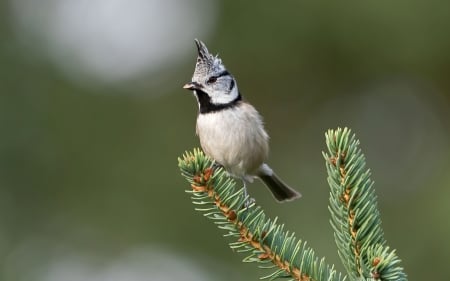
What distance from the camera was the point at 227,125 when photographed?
5.73 m

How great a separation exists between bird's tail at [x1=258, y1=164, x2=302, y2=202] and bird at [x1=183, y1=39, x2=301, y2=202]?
0.01m

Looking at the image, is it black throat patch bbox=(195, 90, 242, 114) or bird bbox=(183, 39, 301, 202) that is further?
black throat patch bbox=(195, 90, 242, 114)

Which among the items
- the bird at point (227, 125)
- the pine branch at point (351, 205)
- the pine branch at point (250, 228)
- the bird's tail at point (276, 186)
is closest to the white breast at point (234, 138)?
the bird at point (227, 125)

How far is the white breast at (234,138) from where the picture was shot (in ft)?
18.6

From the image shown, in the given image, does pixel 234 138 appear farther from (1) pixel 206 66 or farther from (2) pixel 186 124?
(2) pixel 186 124

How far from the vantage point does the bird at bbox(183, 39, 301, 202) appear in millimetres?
5664

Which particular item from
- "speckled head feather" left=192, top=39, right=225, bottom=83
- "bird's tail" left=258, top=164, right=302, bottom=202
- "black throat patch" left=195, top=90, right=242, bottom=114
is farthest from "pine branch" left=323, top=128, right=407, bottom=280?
"bird's tail" left=258, top=164, right=302, bottom=202

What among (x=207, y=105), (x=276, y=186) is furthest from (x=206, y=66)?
(x=276, y=186)

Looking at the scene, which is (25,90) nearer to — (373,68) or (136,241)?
(136,241)

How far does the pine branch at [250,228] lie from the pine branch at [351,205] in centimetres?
11

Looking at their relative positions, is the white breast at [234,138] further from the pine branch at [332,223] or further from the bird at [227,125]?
the pine branch at [332,223]

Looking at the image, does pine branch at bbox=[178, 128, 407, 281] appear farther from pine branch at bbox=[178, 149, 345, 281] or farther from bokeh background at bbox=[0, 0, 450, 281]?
bokeh background at bbox=[0, 0, 450, 281]

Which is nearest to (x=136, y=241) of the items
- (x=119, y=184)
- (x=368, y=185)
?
(x=119, y=184)

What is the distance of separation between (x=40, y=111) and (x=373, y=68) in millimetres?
4068
